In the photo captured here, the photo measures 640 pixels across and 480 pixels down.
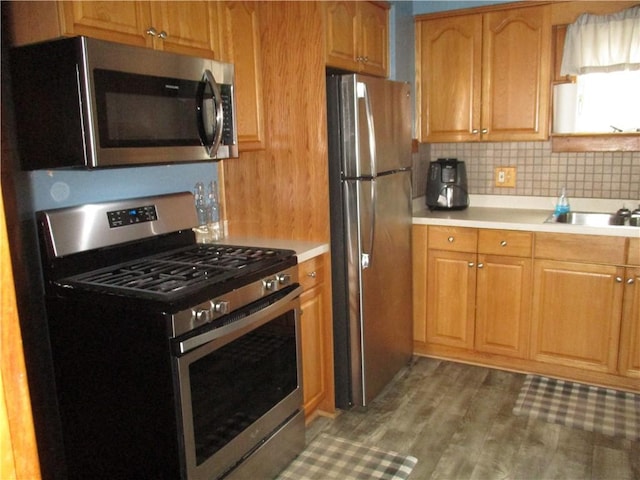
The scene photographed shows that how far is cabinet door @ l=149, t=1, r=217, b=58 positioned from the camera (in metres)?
1.99

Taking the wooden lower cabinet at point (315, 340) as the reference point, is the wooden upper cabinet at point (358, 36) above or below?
above

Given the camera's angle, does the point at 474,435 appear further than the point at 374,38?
No

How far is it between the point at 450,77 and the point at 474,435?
2.12 m

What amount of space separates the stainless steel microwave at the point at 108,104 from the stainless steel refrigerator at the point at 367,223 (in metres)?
0.67

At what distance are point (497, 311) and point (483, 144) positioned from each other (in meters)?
1.17

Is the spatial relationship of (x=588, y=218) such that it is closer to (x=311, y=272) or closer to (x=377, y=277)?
(x=377, y=277)

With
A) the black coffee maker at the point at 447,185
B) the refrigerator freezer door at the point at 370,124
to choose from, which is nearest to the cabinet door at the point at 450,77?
the black coffee maker at the point at 447,185

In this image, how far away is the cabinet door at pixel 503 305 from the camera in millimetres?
3090

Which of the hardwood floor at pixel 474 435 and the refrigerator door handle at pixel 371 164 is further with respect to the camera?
the refrigerator door handle at pixel 371 164

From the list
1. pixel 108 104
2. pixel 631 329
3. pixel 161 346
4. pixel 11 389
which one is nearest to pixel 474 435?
pixel 631 329

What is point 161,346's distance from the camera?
5.44 feet

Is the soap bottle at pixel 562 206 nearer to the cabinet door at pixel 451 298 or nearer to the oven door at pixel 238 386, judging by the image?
the cabinet door at pixel 451 298

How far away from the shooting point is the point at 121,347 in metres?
1.73

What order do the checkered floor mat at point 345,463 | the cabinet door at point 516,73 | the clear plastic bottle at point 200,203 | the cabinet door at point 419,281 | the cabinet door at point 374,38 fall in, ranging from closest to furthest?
1. the checkered floor mat at point 345,463
2. the clear plastic bottle at point 200,203
3. the cabinet door at point 374,38
4. the cabinet door at point 516,73
5. the cabinet door at point 419,281
